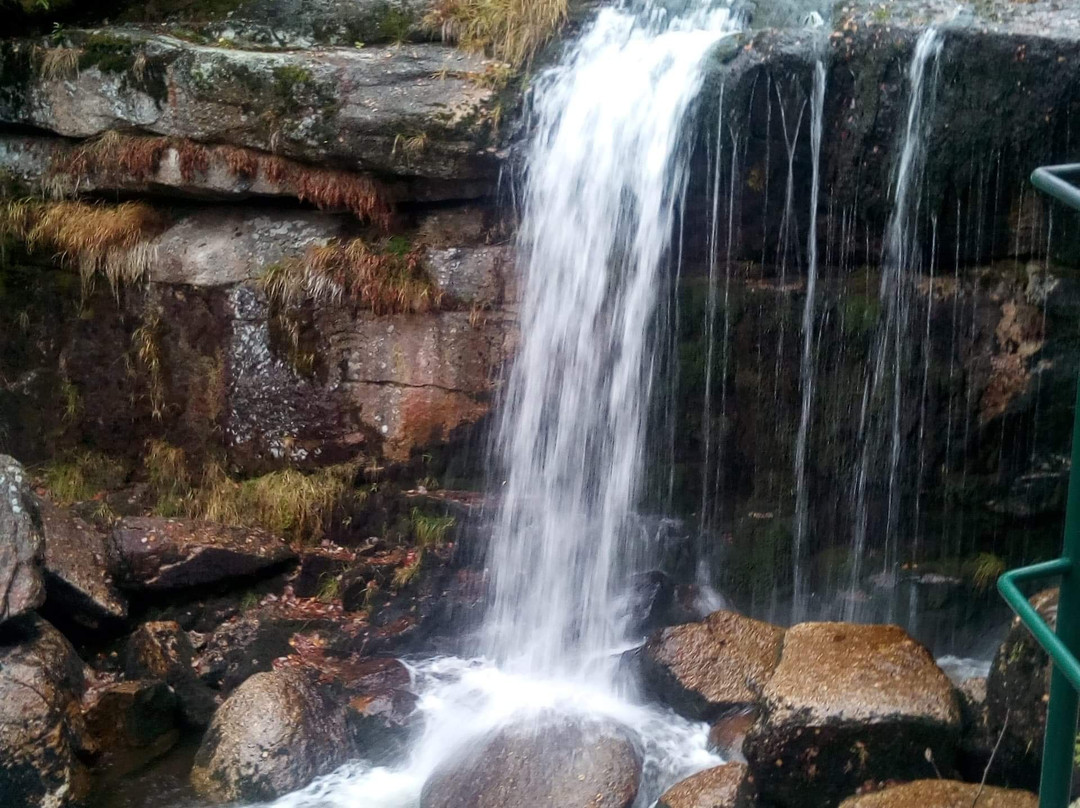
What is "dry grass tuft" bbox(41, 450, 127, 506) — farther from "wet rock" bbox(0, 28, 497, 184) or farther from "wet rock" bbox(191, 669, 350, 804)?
"wet rock" bbox(191, 669, 350, 804)

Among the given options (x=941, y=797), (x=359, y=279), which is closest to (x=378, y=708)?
(x=359, y=279)

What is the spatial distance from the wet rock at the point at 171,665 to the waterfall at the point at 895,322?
3.49m

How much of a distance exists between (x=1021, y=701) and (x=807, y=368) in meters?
2.31

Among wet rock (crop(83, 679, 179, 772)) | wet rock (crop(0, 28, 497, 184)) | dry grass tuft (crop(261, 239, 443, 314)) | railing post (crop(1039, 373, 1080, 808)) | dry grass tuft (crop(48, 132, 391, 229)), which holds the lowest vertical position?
wet rock (crop(83, 679, 179, 772))

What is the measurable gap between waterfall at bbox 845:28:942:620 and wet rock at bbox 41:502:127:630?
13.2 ft

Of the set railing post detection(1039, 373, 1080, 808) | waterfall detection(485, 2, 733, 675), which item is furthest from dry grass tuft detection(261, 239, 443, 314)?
railing post detection(1039, 373, 1080, 808)

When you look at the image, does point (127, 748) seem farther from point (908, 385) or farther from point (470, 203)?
A: point (908, 385)

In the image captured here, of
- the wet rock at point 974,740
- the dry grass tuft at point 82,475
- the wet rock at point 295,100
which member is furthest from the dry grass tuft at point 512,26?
the wet rock at point 974,740

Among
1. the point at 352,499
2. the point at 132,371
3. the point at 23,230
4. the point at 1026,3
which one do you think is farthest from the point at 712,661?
the point at 23,230

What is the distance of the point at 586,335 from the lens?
5883 mm

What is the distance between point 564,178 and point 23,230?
142 inches

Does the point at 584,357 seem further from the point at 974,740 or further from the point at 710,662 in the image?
the point at 974,740

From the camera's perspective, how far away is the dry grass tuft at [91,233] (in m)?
6.53

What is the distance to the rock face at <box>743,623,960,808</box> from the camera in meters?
3.95
